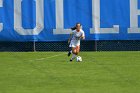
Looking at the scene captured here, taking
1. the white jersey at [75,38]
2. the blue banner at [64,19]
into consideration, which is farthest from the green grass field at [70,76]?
the blue banner at [64,19]

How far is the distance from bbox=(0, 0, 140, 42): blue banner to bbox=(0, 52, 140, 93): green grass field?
23.7 feet

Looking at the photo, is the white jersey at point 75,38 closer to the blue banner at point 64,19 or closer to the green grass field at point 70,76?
the green grass field at point 70,76

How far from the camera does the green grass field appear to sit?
14.1 meters

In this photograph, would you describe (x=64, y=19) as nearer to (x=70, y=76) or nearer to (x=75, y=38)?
(x=75, y=38)

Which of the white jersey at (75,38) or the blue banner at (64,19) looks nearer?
the white jersey at (75,38)

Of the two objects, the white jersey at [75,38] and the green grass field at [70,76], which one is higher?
the white jersey at [75,38]

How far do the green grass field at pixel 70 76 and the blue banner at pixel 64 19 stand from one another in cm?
722

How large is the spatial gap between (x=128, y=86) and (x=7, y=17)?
56.3ft

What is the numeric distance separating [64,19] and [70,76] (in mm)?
13770

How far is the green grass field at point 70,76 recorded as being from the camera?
1405 cm

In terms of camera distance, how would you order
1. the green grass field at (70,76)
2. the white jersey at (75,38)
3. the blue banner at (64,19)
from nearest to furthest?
1. the green grass field at (70,76)
2. the white jersey at (75,38)
3. the blue banner at (64,19)

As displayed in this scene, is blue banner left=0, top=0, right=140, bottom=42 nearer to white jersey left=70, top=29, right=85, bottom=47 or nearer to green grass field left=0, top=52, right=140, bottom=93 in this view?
white jersey left=70, top=29, right=85, bottom=47

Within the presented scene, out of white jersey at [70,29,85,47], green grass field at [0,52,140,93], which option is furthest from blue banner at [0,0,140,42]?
green grass field at [0,52,140,93]

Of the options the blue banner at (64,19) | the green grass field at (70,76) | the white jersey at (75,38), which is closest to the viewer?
the green grass field at (70,76)
